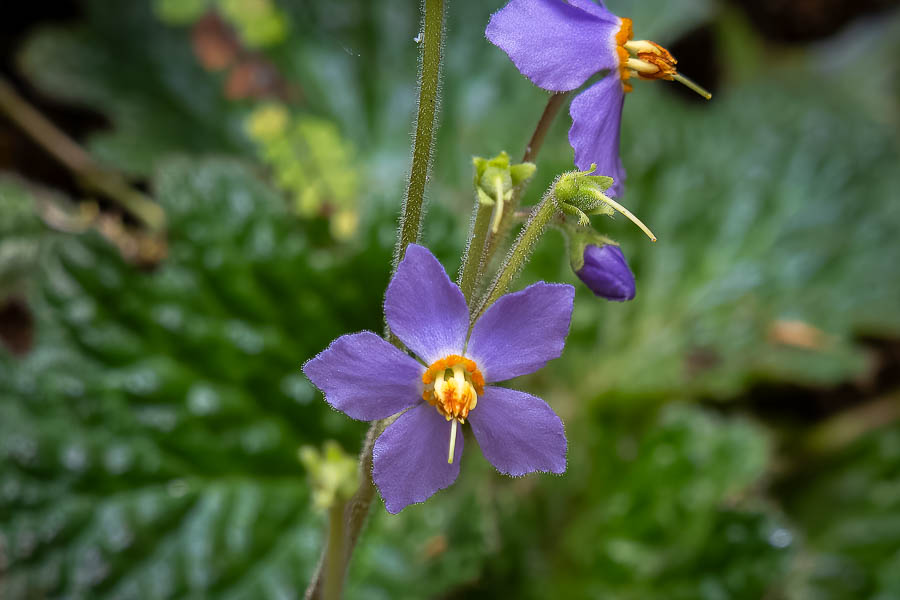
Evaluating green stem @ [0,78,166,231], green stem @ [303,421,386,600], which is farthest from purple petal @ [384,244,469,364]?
green stem @ [0,78,166,231]

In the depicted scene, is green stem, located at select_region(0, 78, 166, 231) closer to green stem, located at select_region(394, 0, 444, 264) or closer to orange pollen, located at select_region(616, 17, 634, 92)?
green stem, located at select_region(394, 0, 444, 264)

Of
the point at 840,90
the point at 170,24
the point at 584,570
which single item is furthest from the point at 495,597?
the point at 840,90

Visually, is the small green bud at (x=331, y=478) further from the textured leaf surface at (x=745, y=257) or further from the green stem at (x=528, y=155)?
the textured leaf surface at (x=745, y=257)

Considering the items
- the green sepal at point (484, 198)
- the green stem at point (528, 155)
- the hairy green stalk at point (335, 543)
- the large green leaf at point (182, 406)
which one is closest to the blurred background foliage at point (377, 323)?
the large green leaf at point (182, 406)

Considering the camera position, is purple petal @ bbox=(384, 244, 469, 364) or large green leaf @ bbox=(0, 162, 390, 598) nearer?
purple petal @ bbox=(384, 244, 469, 364)

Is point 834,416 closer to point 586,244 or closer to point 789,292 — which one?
point 789,292

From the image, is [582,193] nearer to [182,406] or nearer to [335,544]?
[335,544]

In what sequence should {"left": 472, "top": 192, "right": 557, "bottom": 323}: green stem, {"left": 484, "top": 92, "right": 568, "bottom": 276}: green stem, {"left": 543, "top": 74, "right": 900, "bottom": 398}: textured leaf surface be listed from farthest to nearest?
{"left": 543, "top": 74, "right": 900, "bottom": 398}: textured leaf surface → {"left": 484, "top": 92, "right": 568, "bottom": 276}: green stem → {"left": 472, "top": 192, "right": 557, "bottom": 323}: green stem
